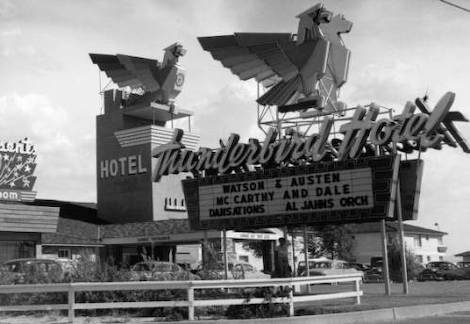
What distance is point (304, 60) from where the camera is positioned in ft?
108

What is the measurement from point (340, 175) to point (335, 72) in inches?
332

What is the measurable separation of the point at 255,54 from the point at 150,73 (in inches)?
811

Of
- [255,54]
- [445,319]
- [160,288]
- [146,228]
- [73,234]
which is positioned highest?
[255,54]

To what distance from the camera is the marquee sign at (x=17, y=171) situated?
37594 millimetres

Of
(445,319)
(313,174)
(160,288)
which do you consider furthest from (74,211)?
(445,319)

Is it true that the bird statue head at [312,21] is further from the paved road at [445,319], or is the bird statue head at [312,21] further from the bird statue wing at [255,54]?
the paved road at [445,319]

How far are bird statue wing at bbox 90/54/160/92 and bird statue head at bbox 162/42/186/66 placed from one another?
0.81m

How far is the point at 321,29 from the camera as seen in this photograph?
33.0m

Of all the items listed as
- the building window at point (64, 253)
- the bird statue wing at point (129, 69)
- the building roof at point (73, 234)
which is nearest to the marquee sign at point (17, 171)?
the building roof at point (73, 234)

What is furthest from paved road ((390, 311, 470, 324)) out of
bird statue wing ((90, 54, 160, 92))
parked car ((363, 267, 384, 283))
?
bird statue wing ((90, 54, 160, 92))

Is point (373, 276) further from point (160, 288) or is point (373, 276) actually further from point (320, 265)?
point (160, 288)

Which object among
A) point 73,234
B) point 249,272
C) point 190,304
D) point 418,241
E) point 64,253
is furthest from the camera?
point 418,241

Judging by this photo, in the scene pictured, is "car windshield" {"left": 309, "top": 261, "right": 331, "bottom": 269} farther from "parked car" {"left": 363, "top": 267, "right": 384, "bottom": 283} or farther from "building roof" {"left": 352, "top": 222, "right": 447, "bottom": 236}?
"building roof" {"left": 352, "top": 222, "right": 447, "bottom": 236}

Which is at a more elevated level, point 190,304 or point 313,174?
point 313,174
